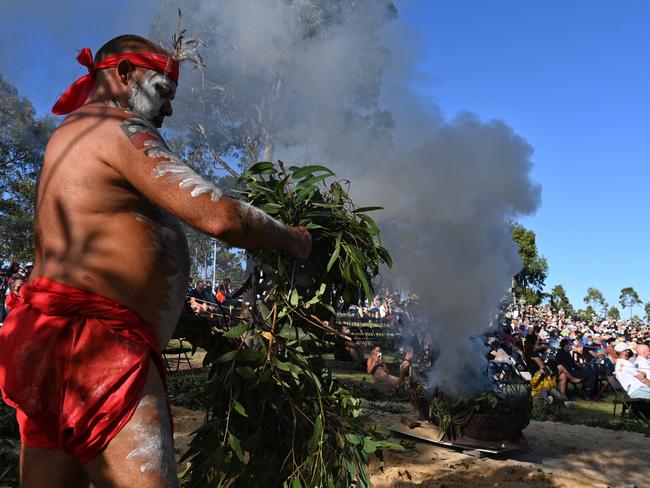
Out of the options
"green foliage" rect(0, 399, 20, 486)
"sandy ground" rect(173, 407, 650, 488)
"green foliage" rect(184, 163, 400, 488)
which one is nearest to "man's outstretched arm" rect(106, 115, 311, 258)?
"green foliage" rect(184, 163, 400, 488)

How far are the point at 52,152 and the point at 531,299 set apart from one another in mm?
48622

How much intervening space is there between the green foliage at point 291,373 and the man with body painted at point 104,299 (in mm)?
518

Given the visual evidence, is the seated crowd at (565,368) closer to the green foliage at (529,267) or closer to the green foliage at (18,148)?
the green foliage at (18,148)

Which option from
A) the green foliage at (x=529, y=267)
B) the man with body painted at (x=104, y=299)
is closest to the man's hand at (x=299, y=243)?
the man with body painted at (x=104, y=299)

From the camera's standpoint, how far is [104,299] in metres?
1.48

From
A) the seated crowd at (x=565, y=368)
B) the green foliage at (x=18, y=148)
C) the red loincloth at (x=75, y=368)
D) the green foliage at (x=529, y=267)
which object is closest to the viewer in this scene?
the red loincloth at (x=75, y=368)

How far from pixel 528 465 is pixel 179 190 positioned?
540 cm

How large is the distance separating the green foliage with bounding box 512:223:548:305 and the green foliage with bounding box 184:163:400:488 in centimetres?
4392

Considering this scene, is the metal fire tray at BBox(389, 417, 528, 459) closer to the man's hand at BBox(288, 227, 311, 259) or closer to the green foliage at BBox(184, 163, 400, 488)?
the green foliage at BBox(184, 163, 400, 488)


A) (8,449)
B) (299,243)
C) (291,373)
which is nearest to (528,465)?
(291,373)

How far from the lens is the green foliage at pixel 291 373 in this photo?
2078mm

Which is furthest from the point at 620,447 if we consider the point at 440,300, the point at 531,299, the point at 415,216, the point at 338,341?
the point at 531,299

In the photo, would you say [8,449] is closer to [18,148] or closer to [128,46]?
[128,46]

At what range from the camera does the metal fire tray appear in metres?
6.09
